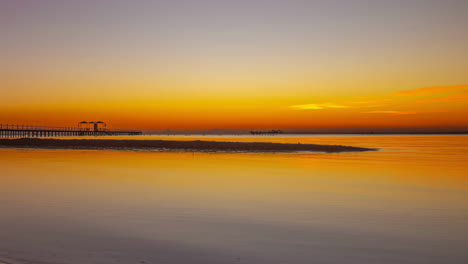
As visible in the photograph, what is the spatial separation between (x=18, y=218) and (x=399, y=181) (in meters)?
18.8

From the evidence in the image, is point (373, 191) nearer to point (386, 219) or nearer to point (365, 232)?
point (386, 219)

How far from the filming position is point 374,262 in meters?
7.17

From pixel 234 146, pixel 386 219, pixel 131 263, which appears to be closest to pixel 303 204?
pixel 386 219

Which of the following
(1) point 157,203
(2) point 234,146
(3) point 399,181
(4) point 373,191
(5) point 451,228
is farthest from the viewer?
(2) point 234,146

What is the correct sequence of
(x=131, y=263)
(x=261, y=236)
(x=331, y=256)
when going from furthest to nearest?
(x=261, y=236), (x=331, y=256), (x=131, y=263)

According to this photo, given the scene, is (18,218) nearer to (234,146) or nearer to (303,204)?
(303,204)

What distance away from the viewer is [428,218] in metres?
11.7

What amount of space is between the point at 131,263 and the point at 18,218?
582cm

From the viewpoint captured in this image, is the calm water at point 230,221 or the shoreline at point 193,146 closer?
the calm water at point 230,221

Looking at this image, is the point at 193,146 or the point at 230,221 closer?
the point at 230,221

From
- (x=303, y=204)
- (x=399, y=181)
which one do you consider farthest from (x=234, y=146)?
(x=303, y=204)

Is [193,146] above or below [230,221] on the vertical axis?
above

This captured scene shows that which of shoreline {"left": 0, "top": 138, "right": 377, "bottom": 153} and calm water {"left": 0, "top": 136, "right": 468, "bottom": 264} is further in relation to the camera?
shoreline {"left": 0, "top": 138, "right": 377, "bottom": 153}

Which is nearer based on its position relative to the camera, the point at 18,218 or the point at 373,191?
the point at 18,218
